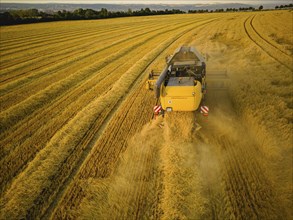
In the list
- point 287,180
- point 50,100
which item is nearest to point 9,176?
point 50,100

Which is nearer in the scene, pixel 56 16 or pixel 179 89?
pixel 179 89

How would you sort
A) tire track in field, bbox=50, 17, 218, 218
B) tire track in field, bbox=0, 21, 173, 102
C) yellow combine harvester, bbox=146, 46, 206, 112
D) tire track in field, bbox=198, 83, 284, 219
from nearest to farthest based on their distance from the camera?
tire track in field, bbox=198, 83, 284, 219 → tire track in field, bbox=50, 17, 218, 218 → yellow combine harvester, bbox=146, 46, 206, 112 → tire track in field, bbox=0, 21, 173, 102

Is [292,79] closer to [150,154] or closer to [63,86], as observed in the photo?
[150,154]

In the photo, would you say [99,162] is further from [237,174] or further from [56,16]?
[56,16]

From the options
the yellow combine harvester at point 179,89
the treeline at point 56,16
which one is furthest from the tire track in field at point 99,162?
the treeline at point 56,16

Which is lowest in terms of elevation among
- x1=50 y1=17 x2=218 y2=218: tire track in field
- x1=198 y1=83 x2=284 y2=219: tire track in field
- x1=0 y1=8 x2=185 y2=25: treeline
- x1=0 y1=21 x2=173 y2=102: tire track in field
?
x1=0 y1=8 x2=185 y2=25: treeline

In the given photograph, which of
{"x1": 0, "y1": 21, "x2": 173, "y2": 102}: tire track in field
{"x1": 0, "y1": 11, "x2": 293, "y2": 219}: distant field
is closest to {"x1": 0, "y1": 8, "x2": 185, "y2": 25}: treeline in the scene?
{"x1": 0, "y1": 21, "x2": 173, "y2": 102}: tire track in field

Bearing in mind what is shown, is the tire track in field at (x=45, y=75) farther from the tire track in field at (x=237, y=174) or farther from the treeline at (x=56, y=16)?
the treeline at (x=56, y=16)

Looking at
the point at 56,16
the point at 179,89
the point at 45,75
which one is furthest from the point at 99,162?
the point at 56,16

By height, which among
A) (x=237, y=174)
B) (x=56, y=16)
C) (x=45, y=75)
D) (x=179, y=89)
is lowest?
(x=56, y=16)

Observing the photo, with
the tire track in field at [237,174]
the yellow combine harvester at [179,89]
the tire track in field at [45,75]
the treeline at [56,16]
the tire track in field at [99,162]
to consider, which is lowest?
the treeline at [56,16]

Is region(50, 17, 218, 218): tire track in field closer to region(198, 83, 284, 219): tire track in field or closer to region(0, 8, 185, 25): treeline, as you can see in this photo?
region(198, 83, 284, 219): tire track in field

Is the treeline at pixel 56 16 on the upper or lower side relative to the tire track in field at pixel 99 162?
lower

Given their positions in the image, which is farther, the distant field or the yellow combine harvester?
the yellow combine harvester
